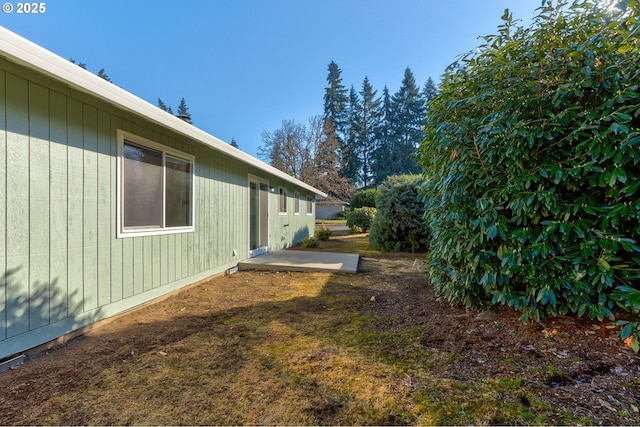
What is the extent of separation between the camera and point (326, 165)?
25.9m

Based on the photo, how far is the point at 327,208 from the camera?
30.6m

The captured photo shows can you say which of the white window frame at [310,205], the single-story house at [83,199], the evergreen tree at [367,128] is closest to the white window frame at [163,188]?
the single-story house at [83,199]

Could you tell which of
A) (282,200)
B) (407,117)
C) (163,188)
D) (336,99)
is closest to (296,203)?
(282,200)

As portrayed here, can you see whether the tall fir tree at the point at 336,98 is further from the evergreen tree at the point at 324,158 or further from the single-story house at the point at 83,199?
the single-story house at the point at 83,199

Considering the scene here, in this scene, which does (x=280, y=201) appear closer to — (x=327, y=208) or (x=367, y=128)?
(x=327, y=208)

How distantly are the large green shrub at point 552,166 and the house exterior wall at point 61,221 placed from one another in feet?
12.5

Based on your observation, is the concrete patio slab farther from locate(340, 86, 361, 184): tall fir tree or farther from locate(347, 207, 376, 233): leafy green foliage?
locate(340, 86, 361, 184): tall fir tree

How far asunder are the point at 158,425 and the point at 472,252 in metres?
2.86

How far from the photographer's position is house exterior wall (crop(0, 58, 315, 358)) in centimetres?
228

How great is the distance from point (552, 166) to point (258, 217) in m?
6.63

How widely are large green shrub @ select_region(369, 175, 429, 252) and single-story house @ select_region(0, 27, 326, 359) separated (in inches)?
242

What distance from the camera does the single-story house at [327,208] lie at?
29547 mm

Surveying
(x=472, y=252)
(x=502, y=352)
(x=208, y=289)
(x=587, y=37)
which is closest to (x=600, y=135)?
(x=587, y=37)

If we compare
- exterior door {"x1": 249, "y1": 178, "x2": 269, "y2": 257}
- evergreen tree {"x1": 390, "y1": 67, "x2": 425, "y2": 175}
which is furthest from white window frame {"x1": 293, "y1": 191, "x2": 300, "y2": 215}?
evergreen tree {"x1": 390, "y1": 67, "x2": 425, "y2": 175}
